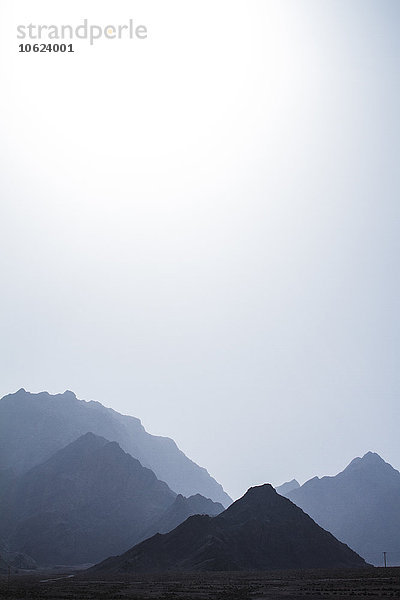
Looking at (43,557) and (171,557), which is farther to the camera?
(43,557)

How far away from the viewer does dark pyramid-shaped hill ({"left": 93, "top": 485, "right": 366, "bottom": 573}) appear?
12488cm

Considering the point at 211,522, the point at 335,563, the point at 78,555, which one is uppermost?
the point at 211,522

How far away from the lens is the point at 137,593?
68.7 metres

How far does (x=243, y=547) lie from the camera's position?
13225 cm

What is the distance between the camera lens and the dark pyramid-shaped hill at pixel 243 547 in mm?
124875

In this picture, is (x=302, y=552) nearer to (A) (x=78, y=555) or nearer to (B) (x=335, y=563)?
(B) (x=335, y=563)

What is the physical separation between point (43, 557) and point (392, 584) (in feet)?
512

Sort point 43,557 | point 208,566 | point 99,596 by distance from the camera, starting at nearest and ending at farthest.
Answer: point 99,596 < point 208,566 < point 43,557

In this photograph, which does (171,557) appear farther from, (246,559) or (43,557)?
(43,557)

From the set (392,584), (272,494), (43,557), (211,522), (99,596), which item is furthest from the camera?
(43,557)

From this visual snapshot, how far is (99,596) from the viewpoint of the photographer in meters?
64.8

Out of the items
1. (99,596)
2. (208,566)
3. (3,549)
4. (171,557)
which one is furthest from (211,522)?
(99,596)

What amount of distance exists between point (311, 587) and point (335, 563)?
2634 inches

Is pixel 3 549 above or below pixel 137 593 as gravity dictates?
below
